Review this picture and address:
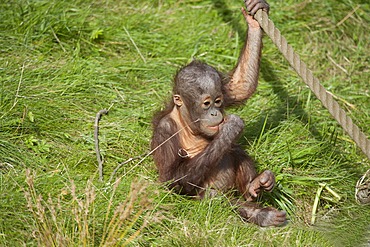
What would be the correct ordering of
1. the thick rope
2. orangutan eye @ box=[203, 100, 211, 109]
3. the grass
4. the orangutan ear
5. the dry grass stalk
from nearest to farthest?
the dry grass stalk
the grass
the thick rope
orangutan eye @ box=[203, 100, 211, 109]
the orangutan ear

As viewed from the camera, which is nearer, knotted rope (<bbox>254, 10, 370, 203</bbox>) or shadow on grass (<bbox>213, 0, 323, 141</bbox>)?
knotted rope (<bbox>254, 10, 370, 203</bbox>)

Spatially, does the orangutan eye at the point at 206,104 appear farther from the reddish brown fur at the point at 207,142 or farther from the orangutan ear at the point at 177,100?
the orangutan ear at the point at 177,100


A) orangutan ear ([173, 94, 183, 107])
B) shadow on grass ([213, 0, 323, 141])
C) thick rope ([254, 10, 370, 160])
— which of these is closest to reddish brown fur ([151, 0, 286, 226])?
orangutan ear ([173, 94, 183, 107])

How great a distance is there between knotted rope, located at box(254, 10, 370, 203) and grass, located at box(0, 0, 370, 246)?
19.8 inches

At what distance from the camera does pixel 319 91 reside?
4977mm

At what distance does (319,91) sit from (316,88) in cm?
3

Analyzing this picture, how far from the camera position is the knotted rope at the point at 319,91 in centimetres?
486

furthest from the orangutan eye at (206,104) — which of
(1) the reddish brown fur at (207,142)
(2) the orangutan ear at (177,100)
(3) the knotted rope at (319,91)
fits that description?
(3) the knotted rope at (319,91)

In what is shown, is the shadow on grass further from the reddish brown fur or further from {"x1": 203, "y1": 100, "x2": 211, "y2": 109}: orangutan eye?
{"x1": 203, "y1": 100, "x2": 211, "y2": 109}: orangutan eye

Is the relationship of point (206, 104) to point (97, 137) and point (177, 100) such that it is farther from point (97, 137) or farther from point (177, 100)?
point (97, 137)

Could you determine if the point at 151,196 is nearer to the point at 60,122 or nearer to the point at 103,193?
the point at 103,193

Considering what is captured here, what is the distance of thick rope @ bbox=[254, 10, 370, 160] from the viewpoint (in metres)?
4.86

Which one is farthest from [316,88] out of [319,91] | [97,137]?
[97,137]

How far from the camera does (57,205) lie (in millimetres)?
4301
